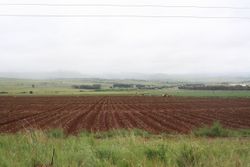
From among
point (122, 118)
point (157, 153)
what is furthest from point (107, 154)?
point (122, 118)

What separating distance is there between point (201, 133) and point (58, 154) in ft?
49.4

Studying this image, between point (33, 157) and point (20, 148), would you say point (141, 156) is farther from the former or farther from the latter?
point (20, 148)

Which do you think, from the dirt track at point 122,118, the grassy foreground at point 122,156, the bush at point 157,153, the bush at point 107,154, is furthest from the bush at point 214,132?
the bush at point 107,154

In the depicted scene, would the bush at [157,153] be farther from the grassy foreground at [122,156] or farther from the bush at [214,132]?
the bush at [214,132]

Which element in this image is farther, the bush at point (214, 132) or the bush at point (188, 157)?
the bush at point (214, 132)

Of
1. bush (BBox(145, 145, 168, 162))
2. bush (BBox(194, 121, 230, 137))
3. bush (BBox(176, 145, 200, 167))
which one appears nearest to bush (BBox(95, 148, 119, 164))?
bush (BBox(145, 145, 168, 162))

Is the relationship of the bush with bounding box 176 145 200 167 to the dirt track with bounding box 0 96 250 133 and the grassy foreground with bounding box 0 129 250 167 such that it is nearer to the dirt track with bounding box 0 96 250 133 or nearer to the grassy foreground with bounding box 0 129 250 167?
the grassy foreground with bounding box 0 129 250 167

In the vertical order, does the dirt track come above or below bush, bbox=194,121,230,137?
below

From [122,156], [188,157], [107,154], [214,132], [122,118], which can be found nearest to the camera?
[188,157]

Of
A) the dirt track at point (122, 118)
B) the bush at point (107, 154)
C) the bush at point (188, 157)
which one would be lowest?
the dirt track at point (122, 118)

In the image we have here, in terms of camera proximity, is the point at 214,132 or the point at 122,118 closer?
the point at 214,132

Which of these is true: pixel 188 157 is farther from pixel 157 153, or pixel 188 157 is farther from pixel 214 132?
pixel 214 132

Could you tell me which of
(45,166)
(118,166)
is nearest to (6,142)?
(45,166)

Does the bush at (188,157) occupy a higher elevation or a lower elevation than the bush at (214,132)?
higher
